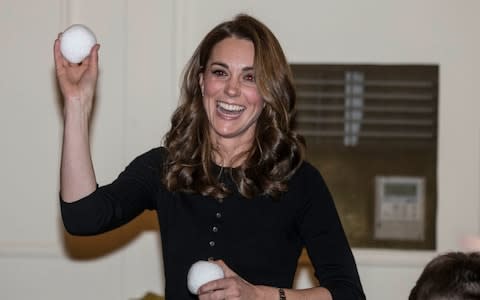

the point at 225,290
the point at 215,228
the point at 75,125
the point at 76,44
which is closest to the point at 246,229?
the point at 215,228

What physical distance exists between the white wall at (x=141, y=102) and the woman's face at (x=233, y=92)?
1.38 metres

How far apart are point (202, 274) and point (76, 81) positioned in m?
0.54

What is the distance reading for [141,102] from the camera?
3805mm

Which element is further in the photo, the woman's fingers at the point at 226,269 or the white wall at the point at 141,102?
the white wall at the point at 141,102

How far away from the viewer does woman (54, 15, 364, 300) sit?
2.32 meters

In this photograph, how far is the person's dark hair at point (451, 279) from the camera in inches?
64.8

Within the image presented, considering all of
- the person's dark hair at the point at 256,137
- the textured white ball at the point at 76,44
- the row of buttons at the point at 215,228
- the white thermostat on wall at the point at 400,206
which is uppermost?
the textured white ball at the point at 76,44

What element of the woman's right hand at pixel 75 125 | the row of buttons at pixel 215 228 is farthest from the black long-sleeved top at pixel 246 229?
the woman's right hand at pixel 75 125

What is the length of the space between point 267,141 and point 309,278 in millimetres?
1495

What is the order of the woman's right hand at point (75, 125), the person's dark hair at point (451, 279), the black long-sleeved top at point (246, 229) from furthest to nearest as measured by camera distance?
the black long-sleeved top at point (246, 229) < the woman's right hand at point (75, 125) < the person's dark hair at point (451, 279)

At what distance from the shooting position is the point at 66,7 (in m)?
3.77

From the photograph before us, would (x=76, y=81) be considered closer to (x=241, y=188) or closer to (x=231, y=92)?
(x=231, y=92)

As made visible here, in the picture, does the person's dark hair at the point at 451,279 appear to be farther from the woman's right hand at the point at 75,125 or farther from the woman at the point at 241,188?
the woman's right hand at the point at 75,125

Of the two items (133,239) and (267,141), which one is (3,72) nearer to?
(133,239)
